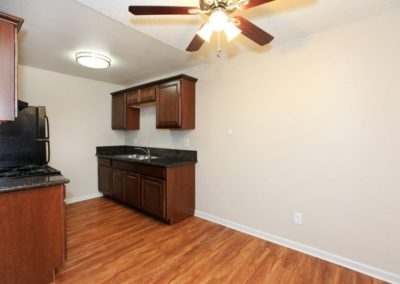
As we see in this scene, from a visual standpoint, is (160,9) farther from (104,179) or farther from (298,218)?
(104,179)

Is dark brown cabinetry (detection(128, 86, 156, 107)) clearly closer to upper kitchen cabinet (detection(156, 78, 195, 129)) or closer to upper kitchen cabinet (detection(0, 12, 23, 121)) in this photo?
upper kitchen cabinet (detection(156, 78, 195, 129))

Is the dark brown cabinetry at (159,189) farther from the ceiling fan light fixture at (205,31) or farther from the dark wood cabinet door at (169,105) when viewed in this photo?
the ceiling fan light fixture at (205,31)

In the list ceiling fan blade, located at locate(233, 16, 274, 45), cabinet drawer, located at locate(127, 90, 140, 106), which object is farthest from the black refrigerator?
ceiling fan blade, located at locate(233, 16, 274, 45)

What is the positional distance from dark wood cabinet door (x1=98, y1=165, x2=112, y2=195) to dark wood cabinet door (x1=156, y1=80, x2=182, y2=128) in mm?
1478

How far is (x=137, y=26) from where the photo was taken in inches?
81.8

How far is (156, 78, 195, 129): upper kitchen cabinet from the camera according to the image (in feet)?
10.1

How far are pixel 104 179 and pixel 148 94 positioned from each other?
1866mm

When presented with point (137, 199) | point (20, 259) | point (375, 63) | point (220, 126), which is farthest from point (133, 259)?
point (375, 63)

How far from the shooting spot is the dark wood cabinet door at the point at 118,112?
406 cm

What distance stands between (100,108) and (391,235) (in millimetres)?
4662

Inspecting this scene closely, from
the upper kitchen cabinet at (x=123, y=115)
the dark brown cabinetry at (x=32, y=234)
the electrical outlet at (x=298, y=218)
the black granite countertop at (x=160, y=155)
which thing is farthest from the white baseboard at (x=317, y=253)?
the upper kitchen cabinet at (x=123, y=115)

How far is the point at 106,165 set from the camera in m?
3.95

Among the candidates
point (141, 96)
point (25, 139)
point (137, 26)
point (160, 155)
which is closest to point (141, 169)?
point (160, 155)

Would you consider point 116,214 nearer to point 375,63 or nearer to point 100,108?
point 100,108
